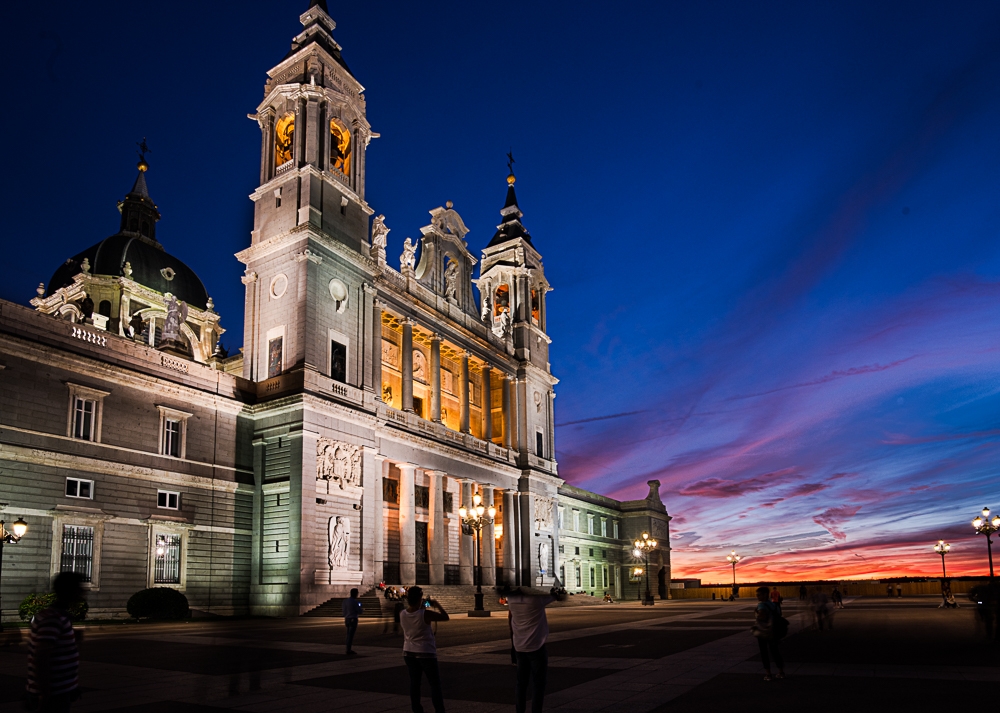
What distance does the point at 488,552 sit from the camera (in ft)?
196

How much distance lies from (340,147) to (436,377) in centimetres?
1761

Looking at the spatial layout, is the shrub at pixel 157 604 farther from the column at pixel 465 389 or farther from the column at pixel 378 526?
the column at pixel 465 389

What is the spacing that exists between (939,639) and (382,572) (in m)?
32.1

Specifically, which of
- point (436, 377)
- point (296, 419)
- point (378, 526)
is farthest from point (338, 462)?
point (436, 377)

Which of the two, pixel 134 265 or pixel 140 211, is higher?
pixel 140 211

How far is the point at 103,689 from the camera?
13.8 m

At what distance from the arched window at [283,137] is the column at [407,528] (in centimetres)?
2101

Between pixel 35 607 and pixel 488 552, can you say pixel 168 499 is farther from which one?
pixel 488 552

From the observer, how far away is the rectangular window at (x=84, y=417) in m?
35.4

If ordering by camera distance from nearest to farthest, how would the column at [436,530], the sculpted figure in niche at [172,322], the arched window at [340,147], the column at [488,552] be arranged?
1. the sculpted figure in niche at [172,322]
2. the arched window at [340,147]
3. the column at [436,530]
4. the column at [488,552]

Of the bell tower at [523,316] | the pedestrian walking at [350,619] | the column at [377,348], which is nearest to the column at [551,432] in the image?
the bell tower at [523,316]

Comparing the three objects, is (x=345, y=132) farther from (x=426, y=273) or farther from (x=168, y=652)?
(x=168, y=652)

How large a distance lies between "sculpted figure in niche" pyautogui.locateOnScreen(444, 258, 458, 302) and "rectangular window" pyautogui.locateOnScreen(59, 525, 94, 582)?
3315 centimetres

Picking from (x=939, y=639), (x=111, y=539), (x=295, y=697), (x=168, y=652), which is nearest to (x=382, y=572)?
(x=111, y=539)
